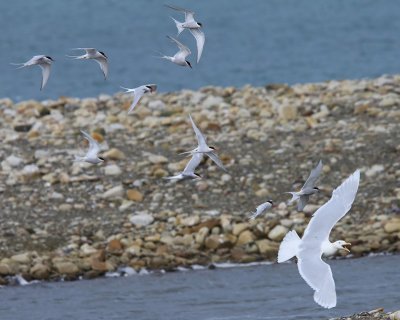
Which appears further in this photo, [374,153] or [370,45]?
[370,45]

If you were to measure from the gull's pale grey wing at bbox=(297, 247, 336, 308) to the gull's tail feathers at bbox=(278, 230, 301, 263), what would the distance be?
7cm

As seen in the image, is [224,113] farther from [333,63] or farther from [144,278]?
[333,63]

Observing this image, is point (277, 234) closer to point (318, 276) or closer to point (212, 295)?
point (212, 295)

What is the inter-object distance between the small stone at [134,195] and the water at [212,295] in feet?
6.06

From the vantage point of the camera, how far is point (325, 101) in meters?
24.0

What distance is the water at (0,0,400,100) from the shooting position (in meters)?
53.3

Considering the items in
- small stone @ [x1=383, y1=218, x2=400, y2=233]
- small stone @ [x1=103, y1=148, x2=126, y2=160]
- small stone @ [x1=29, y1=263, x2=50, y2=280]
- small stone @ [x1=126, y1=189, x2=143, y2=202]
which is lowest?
small stone @ [x1=29, y1=263, x2=50, y2=280]

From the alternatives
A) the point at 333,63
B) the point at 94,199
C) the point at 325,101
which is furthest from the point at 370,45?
the point at 94,199

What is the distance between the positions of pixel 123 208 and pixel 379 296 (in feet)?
13.3

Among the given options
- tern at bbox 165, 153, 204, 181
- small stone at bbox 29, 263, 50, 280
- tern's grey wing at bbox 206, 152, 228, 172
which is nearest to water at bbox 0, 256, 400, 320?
small stone at bbox 29, 263, 50, 280

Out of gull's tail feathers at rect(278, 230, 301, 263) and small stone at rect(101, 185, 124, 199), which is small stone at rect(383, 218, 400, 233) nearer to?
small stone at rect(101, 185, 124, 199)

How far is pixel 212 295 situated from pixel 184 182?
10.4 ft

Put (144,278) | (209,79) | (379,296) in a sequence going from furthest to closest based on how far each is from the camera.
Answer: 1. (209,79)
2. (144,278)
3. (379,296)

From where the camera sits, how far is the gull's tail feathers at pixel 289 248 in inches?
531
